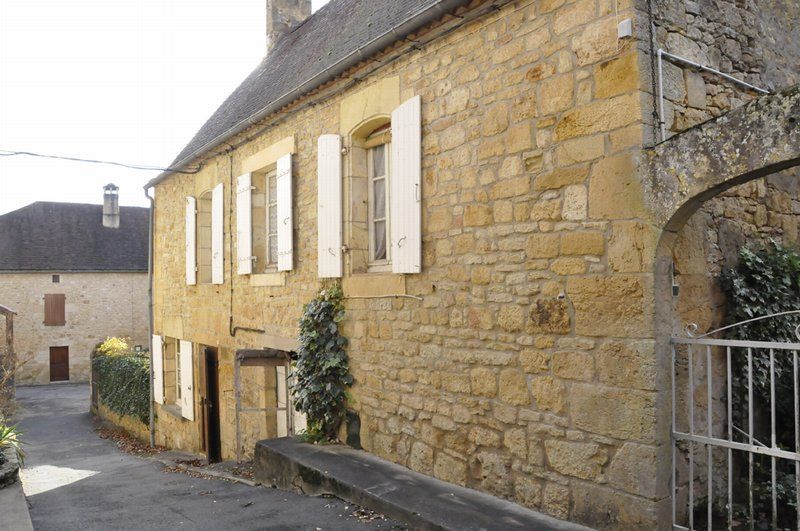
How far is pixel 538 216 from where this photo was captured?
4.24 metres

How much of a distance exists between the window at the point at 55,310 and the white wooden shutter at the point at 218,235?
→ 1955 centimetres

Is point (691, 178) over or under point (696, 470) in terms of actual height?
A: over

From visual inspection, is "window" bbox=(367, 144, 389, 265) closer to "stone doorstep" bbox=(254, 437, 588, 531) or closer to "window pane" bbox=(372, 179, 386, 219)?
"window pane" bbox=(372, 179, 386, 219)

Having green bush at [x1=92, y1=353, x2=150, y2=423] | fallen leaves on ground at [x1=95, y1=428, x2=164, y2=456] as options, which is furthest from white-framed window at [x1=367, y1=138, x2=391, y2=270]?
green bush at [x1=92, y1=353, x2=150, y2=423]

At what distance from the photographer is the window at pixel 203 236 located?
10391 mm

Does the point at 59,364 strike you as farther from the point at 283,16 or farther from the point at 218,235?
the point at 218,235

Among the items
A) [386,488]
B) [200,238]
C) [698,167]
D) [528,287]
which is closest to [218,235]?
[200,238]

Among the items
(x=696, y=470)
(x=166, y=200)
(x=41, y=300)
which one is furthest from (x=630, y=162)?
(x=41, y=300)

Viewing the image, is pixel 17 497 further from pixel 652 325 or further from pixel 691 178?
pixel 691 178

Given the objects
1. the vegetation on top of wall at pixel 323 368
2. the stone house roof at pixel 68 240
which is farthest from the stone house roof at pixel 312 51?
the stone house roof at pixel 68 240

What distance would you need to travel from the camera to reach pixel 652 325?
11.7 ft

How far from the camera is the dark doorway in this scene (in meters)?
10.2

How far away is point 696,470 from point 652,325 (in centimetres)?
111

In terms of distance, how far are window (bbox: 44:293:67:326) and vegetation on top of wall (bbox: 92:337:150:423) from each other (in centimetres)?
668
